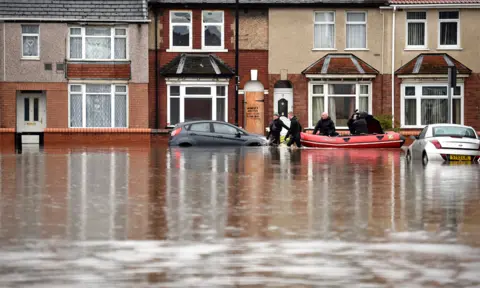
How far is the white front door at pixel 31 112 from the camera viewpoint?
5050cm

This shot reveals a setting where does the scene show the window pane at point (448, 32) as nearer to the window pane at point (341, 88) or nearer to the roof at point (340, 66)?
the roof at point (340, 66)

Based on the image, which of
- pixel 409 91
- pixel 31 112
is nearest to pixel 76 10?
Result: pixel 31 112

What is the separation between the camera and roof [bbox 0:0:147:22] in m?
48.8

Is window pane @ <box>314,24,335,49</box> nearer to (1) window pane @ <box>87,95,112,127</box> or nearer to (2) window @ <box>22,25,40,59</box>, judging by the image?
(1) window pane @ <box>87,95,112,127</box>

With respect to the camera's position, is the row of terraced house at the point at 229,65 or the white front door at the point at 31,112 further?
the white front door at the point at 31,112

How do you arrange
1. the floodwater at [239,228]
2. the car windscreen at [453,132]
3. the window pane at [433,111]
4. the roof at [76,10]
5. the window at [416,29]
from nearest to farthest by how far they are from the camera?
1. the floodwater at [239,228]
2. the car windscreen at [453,132]
3. the roof at [76,10]
4. the window at [416,29]
5. the window pane at [433,111]

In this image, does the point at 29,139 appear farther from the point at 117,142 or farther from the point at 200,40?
the point at 200,40

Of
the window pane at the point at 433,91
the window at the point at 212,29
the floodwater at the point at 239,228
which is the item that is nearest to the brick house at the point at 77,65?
the window at the point at 212,29

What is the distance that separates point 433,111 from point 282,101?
713 centimetres

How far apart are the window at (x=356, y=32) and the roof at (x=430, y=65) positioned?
219 cm

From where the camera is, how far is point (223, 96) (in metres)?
50.5

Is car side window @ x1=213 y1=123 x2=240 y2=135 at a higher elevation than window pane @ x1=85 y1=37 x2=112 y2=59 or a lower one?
lower

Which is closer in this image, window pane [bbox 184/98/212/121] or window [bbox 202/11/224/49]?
window [bbox 202/11/224/49]

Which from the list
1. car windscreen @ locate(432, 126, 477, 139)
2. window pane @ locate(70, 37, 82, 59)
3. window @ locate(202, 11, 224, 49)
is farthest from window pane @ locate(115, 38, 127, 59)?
car windscreen @ locate(432, 126, 477, 139)
